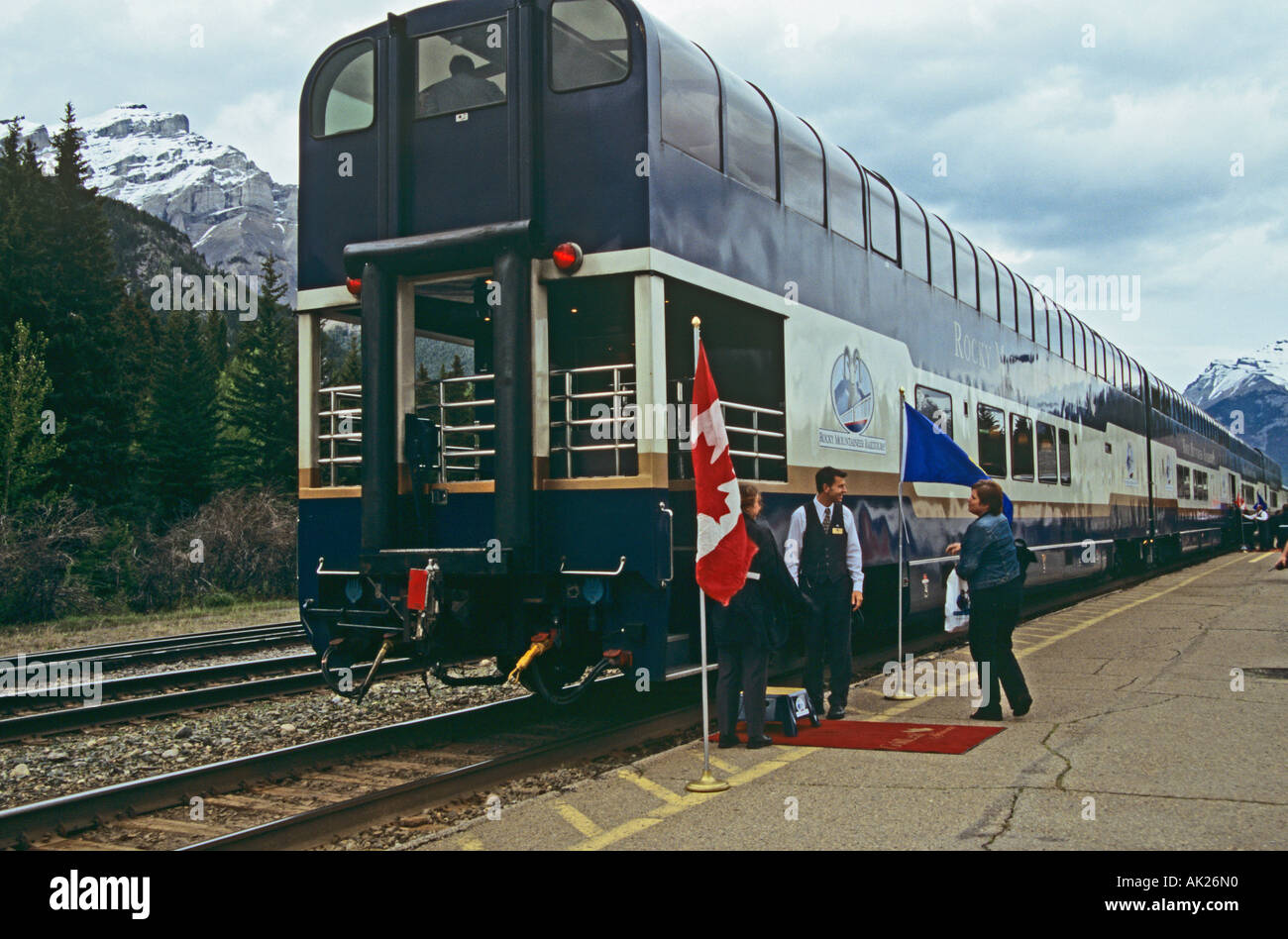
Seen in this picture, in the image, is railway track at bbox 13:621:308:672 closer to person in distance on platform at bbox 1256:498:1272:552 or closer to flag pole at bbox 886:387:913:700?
flag pole at bbox 886:387:913:700

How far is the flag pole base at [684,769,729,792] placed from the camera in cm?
602

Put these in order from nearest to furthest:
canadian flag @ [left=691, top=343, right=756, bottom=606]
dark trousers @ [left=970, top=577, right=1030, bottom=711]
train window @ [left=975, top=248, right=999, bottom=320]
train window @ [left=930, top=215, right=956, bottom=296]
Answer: canadian flag @ [left=691, top=343, right=756, bottom=606], dark trousers @ [left=970, top=577, right=1030, bottom=711], train window @ [left=930, top=215, right=956, bottom=296], train window @ [left=975, top=248, right=999, bottom=320]

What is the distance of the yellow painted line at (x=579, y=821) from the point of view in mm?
5258

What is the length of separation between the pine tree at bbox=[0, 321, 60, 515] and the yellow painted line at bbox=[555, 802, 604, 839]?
2664cm

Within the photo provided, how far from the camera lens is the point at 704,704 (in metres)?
6.29

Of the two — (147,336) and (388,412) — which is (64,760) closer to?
(388,412)

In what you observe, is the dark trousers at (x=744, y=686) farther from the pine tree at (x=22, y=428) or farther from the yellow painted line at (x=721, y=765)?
the pine tree at (x=22, y=428)

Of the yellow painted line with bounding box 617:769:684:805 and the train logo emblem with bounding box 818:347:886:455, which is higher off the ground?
the train logo emblem with bounding box 818:347:886:455

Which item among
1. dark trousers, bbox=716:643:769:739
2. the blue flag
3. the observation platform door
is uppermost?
the observation platform door

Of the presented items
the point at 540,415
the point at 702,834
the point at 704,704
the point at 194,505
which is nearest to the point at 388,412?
the point at 540,415

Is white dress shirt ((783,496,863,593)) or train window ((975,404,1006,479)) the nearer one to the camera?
white dress shirt ((783,496,863,593))

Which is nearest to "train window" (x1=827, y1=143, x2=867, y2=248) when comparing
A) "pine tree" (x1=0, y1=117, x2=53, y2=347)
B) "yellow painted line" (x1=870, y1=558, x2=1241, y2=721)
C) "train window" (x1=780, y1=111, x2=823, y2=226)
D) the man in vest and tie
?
"train window" (x1=780, y1=111, x2=823, y2=226)

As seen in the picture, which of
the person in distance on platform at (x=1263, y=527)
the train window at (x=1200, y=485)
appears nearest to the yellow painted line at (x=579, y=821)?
the train window at (x=1200, y=485)
